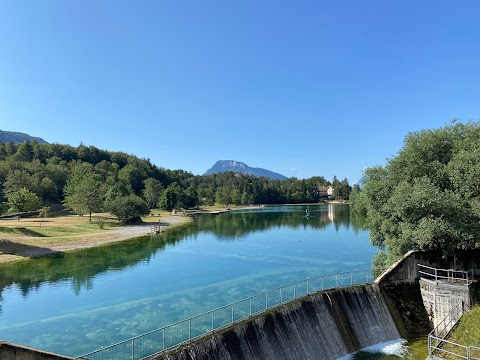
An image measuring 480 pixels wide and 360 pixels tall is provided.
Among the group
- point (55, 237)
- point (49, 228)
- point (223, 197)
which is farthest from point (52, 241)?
point (223, 197)

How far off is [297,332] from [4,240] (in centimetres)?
5112

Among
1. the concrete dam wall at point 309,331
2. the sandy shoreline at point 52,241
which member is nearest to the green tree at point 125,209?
the sandy shoreline at point 52,241

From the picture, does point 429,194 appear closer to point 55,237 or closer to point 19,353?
point 19,353

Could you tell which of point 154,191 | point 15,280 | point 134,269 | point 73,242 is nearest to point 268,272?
point 134,269

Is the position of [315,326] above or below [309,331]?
above

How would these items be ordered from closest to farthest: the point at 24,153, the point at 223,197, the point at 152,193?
the point at 152,193
the point at 24,153
the point at 223,197

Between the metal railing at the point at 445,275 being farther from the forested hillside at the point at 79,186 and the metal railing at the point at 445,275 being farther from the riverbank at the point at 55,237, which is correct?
the forested hillside at the point at 79,186

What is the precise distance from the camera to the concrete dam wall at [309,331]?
53.7ft

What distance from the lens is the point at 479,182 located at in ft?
83.6

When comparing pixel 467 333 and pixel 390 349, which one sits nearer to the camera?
pixel 467 333

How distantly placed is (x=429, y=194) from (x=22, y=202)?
8727 centimetres

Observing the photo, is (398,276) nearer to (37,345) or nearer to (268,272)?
(268,272)

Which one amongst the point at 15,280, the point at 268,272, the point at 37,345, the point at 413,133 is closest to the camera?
the point at 37,345

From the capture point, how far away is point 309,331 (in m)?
20.2
